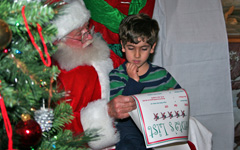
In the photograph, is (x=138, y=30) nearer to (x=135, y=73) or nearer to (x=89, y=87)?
(x=135, y=73)

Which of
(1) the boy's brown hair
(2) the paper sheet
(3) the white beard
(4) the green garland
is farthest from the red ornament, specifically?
(4) the green garland

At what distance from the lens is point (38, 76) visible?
0.71m

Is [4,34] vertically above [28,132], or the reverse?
[4,34]

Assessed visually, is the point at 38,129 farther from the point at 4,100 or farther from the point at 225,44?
the point at 225,44

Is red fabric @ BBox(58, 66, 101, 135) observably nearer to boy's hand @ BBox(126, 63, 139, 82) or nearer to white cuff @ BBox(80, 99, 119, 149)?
white cuff @ BBox(80, 99, 119, 149)

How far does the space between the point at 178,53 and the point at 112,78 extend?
2.18 ft

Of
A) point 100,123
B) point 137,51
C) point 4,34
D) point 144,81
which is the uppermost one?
point 4,34

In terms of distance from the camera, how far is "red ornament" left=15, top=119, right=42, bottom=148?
2.29ft

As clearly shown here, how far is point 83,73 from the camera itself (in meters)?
1.34

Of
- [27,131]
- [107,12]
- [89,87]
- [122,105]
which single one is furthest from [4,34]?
[107,12]

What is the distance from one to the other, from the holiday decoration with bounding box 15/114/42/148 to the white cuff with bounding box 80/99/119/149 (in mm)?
520

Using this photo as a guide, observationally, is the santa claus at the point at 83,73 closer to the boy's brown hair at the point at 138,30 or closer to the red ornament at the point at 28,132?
the boy's brown hair at the point at 138,30

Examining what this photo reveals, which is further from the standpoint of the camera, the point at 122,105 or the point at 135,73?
the point at 135,73

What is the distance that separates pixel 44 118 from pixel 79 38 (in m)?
0.63
